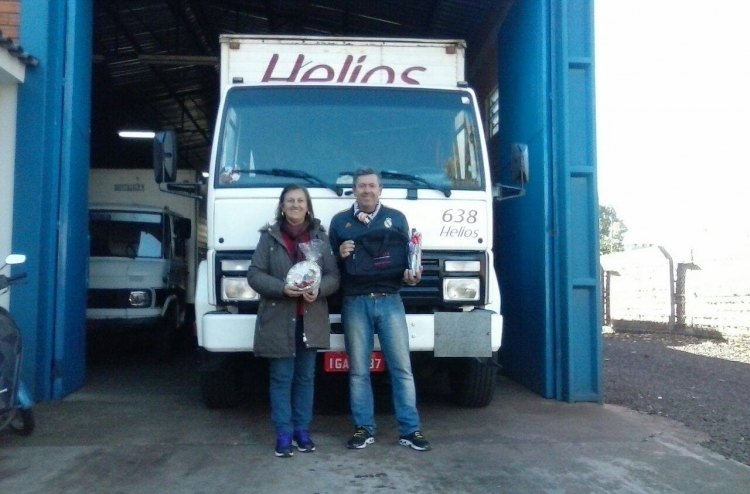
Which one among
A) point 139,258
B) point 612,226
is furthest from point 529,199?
point 612,226

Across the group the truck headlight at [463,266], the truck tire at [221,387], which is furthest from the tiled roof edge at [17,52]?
the truck headlight at [463,266]

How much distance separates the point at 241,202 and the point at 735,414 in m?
4.84

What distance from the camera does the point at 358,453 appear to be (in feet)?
16.7

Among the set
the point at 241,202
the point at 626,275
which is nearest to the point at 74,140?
the point at 241,202

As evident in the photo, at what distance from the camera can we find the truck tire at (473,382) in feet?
20.9

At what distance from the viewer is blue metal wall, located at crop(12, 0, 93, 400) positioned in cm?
661

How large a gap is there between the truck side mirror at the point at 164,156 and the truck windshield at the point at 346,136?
18.6 inches

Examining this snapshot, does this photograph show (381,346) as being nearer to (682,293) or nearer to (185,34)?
(185,34)

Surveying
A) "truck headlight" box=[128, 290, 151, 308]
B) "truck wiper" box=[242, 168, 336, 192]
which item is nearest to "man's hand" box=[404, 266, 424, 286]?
"truck wiper" box=[242, 168, 336, 192]

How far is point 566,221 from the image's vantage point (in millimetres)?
6969

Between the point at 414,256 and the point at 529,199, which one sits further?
the point at 529,199

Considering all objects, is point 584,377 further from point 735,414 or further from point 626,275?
point 626,275

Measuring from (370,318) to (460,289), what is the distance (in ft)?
2.64

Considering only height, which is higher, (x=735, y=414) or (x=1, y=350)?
(x=1, y=350)
